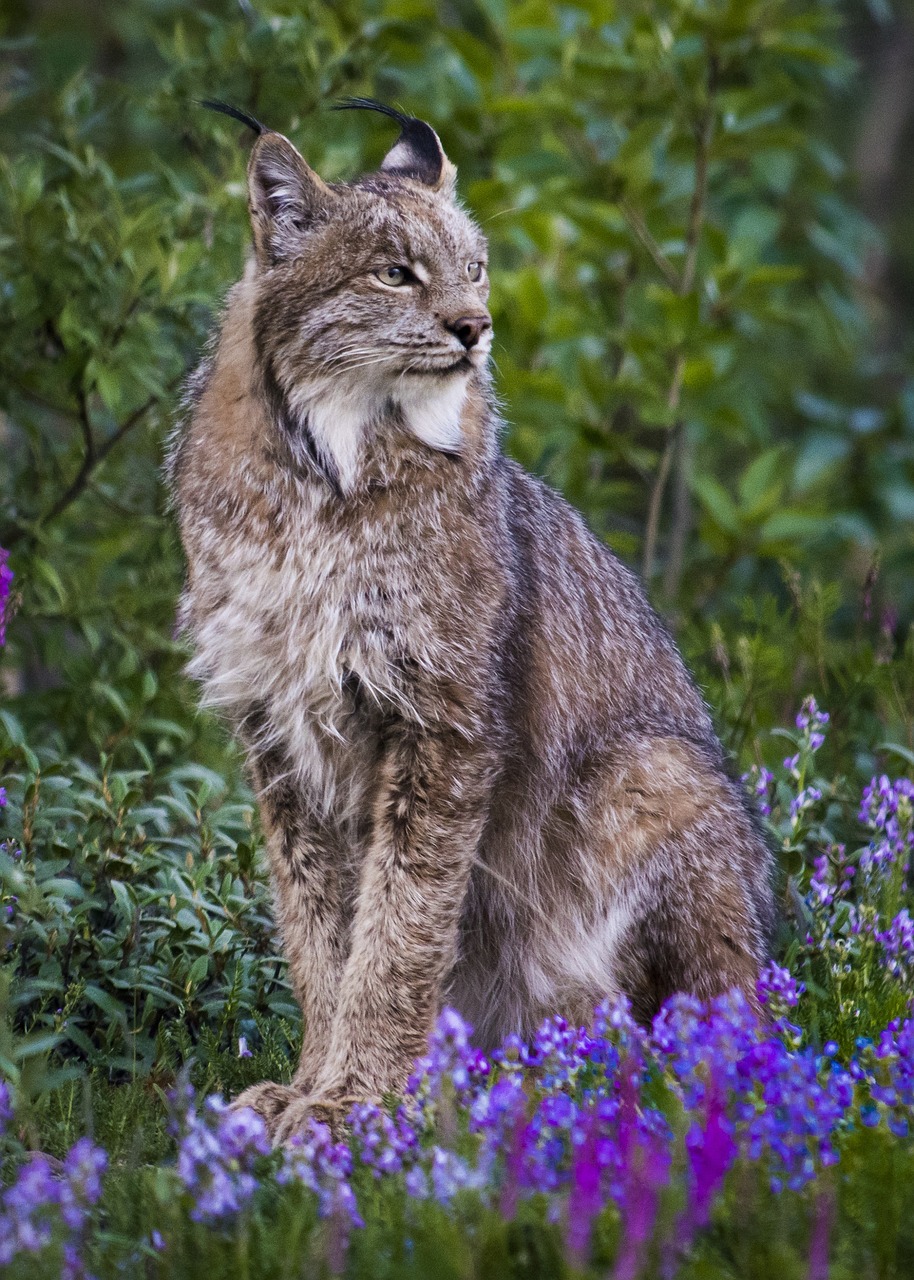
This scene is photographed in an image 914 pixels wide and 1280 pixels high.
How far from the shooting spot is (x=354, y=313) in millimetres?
4027

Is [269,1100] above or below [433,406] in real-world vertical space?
below

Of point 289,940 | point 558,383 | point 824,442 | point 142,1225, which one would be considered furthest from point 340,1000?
point 824,442

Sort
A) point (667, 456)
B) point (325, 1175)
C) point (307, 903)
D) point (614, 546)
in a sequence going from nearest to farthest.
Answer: point (325, 1175), point (307, 903), point (614, 546), point (667, 456)

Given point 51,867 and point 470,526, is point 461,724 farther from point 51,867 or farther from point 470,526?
point 51,867

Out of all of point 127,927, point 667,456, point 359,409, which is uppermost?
point 667,456

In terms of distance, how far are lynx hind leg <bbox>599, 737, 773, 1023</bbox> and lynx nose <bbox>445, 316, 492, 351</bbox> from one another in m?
1.23

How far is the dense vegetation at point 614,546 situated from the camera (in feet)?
8.44

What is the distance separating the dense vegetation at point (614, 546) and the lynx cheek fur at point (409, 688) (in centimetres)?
32

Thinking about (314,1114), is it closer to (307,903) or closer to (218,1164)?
(307,903)

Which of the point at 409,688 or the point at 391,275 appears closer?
the point at 409,688

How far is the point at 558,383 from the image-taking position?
693 cm

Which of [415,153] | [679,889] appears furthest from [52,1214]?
[415,153]

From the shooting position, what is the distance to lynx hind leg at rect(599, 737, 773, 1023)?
13.6ft

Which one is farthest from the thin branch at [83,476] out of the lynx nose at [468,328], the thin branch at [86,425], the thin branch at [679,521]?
the thin branch at [679,521]
